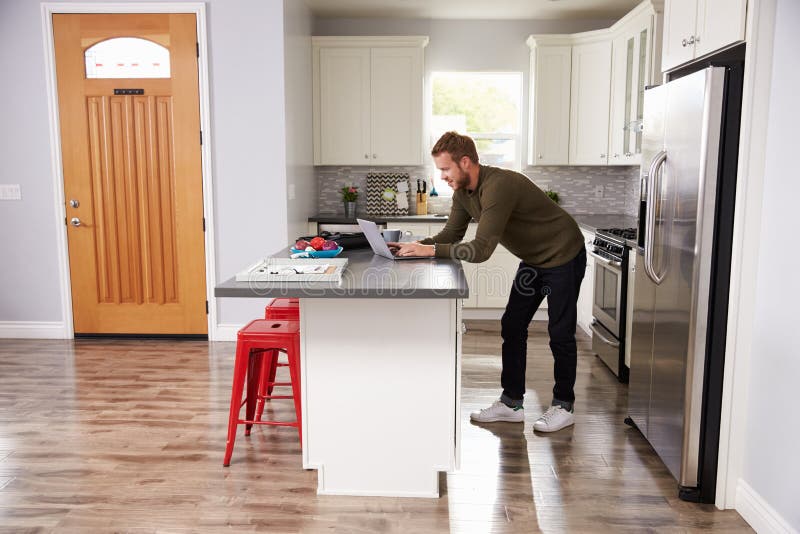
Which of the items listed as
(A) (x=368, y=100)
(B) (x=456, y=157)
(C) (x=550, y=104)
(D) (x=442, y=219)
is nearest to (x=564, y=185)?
(C) (x=550, y=104)

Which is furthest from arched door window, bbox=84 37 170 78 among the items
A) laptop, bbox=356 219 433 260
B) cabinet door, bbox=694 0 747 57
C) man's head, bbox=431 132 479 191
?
cabinet door, bbox=694 0 747 57

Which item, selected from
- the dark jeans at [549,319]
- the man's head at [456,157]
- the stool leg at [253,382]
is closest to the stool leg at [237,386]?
the stool leg at [253,382]

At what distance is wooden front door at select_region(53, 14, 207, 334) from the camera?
15.9ft

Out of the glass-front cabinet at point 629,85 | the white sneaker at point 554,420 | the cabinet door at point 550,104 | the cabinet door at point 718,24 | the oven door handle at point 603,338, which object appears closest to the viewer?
the cabinet door at point 718,24

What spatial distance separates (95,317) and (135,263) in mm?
540

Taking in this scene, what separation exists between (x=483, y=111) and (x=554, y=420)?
354 centimetres

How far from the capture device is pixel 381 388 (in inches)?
104

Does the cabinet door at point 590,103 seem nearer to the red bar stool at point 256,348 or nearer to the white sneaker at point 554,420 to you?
the white sneaker at point 554,420

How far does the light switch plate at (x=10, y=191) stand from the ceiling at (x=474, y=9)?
2.67m

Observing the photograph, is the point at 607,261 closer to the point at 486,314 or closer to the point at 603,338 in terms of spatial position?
the point at 603,338

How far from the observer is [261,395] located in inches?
136

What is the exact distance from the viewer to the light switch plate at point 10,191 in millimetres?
5055

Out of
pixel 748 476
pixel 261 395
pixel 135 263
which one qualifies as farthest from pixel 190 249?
pixel 748 476

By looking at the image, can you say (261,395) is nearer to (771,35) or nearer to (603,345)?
(603,345)
